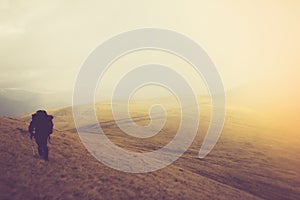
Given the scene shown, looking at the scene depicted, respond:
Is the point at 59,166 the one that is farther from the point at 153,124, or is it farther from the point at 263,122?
the point at 263,122

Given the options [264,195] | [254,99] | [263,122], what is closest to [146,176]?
[264,195]

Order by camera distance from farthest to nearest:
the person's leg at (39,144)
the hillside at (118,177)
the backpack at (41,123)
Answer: the person's leg at (39,144) → the backpack at (41,123) → the hillside at (118,177)

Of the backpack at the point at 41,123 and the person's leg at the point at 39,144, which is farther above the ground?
the backpack at the point at 41,123

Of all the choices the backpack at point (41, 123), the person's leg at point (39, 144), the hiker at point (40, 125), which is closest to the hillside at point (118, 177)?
the person's leg at point (39, 144)

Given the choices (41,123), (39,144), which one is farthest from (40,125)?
(39,144)

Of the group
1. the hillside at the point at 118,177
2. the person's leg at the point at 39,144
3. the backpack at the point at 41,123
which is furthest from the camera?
the person's leg at the point at 39,144

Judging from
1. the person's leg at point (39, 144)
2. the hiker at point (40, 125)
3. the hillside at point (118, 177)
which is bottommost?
the hillside at point (118, 177)

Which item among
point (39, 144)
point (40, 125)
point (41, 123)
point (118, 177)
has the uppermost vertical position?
point (41, 123)

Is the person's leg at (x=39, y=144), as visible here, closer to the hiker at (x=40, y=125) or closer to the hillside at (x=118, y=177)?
the hiker at (x=40, y=125)

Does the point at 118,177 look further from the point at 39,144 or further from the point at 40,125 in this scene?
the point at 40,125

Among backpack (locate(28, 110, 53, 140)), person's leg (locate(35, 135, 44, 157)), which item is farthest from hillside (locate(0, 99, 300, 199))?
backpack (locate(28, 110, 53, 140))

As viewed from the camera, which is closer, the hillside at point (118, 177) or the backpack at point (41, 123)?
the hillside at point (118, 177)

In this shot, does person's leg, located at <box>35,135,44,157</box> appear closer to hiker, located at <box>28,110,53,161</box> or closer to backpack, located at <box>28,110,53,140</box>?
hiker, located at <box>28,110,53,161</box>

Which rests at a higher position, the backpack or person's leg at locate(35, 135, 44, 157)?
the backpack
